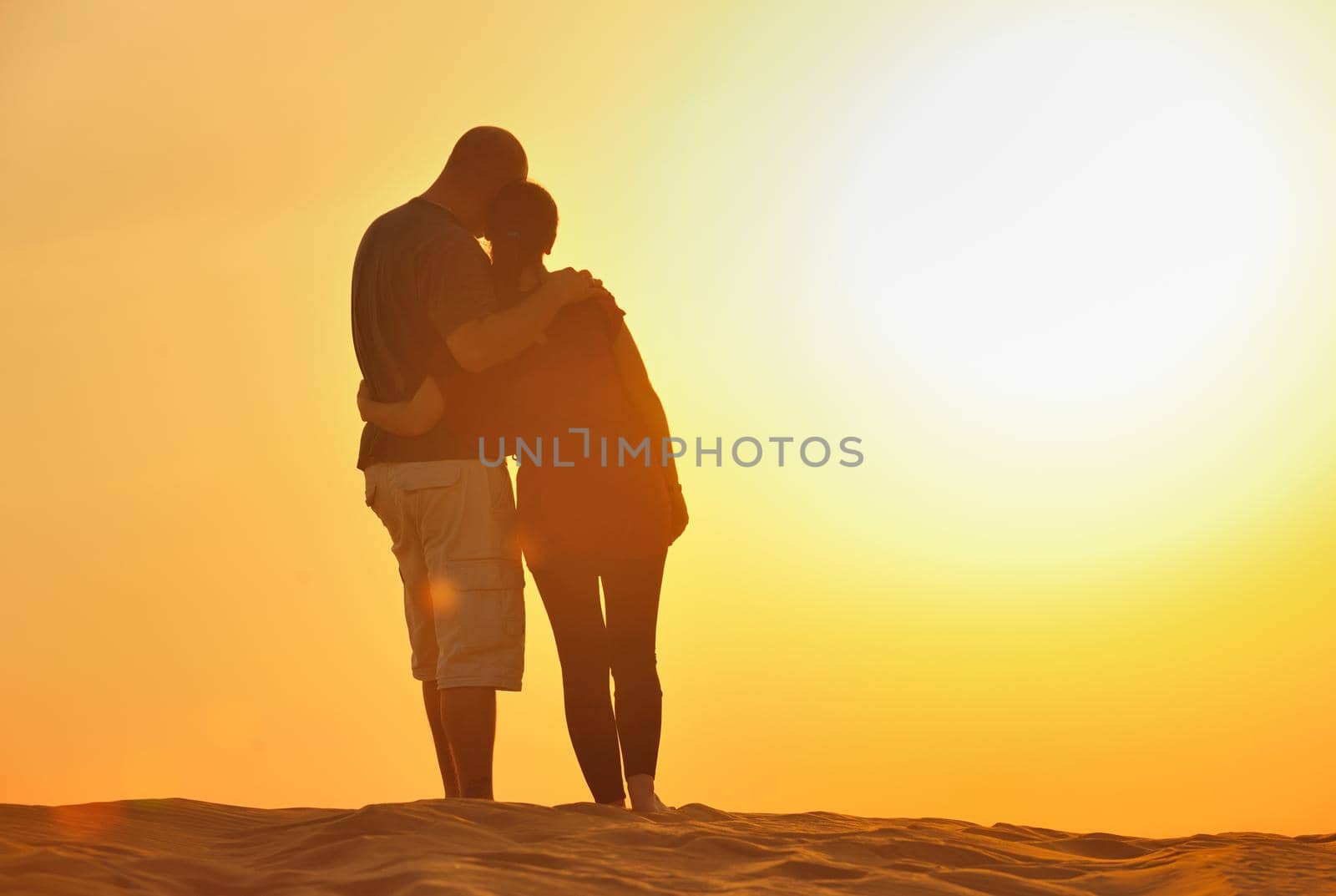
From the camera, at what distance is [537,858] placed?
2.93 meters

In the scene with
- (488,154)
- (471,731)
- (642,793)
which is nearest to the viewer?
(471,731)

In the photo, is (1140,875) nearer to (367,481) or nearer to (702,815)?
(702,815)

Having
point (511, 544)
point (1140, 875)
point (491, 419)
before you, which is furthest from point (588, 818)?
point (1140, 875)

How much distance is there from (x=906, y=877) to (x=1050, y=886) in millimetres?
385

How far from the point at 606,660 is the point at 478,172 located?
4.97 ft

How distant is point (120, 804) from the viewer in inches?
145

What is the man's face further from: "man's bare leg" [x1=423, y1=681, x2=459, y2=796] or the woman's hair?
"man's bare leg" [x1=423, y1=681, x2=459, y2=796]

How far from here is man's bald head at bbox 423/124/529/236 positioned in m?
3.94

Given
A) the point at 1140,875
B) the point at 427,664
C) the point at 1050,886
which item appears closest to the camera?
the point at 1050,886

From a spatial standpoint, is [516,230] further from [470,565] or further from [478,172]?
[470,565]

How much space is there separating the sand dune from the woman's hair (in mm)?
1520

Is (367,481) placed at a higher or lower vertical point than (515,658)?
higher

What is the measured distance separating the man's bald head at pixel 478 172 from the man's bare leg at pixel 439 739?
145 cm

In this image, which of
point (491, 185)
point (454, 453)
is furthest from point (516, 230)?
point (454, 453)
